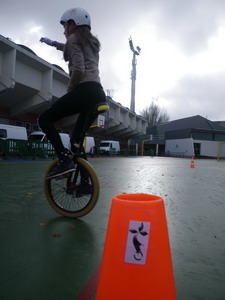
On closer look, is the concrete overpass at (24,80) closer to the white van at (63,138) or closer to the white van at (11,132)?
the white van at (63,138)

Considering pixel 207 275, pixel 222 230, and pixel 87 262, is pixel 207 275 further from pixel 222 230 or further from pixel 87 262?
pixel 222 230

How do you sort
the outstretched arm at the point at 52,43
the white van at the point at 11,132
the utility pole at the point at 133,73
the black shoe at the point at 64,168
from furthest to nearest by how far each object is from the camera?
the utility pole at the point at 133,73 → the white van at the point at 11,132 → the outstretched arm at the point at 52,43 → the black shoe at the point at 64,168

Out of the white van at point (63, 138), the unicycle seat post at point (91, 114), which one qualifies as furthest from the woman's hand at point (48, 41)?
the white van at point (63, 138)

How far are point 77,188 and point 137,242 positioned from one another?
5.86 feet

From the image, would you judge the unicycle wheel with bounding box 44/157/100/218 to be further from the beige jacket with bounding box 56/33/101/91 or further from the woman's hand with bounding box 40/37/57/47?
the woman's hand with bounding box 40/37/57/47

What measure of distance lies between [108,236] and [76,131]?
185cm

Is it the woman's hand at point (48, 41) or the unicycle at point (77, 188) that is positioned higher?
the woman's hand at point (48, 41)

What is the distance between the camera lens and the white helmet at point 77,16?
263 centimetres

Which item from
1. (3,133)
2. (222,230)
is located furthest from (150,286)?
(3,133)

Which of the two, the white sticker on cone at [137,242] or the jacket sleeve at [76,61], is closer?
the white sticker on cone at [137,242]

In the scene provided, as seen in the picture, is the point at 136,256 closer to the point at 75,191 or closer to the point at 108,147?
the point at 75,191

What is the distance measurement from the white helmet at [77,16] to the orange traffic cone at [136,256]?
2.11m

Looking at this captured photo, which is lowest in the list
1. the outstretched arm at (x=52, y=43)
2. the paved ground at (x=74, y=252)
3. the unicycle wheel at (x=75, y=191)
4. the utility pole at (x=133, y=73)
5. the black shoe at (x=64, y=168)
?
the paved ground at (x=74, y=252)

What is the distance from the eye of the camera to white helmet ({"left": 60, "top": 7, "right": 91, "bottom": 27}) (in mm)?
2631
